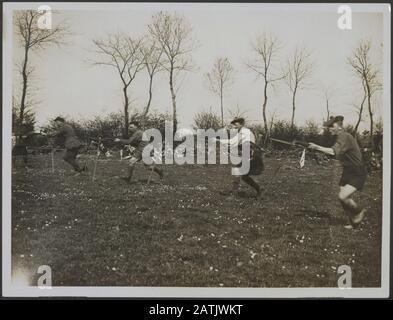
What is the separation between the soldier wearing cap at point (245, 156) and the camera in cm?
450

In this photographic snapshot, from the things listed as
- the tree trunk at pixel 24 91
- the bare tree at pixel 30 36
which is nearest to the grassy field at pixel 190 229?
the tree trunk at pixel 24 91

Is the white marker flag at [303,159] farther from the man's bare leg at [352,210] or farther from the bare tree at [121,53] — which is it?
the bare tree at [121,53]

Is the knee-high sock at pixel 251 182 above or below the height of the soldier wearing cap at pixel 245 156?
below

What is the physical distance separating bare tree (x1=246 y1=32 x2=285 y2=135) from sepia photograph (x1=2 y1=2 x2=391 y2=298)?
2 cm

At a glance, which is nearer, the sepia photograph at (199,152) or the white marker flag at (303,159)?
the sepia photograph at (199,152)

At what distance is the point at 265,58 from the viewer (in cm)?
446

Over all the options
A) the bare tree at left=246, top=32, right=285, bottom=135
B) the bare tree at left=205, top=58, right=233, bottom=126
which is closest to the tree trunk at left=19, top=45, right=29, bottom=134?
the bare tree at left=205, top=58, right=233, bottom=126

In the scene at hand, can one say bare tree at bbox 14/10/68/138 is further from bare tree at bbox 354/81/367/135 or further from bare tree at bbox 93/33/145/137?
bare tree at bbox 354/81/367/135

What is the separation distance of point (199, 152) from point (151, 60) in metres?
1.14

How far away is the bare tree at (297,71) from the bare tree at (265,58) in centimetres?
11

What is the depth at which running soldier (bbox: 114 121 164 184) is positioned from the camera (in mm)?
4504

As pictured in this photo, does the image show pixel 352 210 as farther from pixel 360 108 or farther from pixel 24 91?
pixel 24 91
